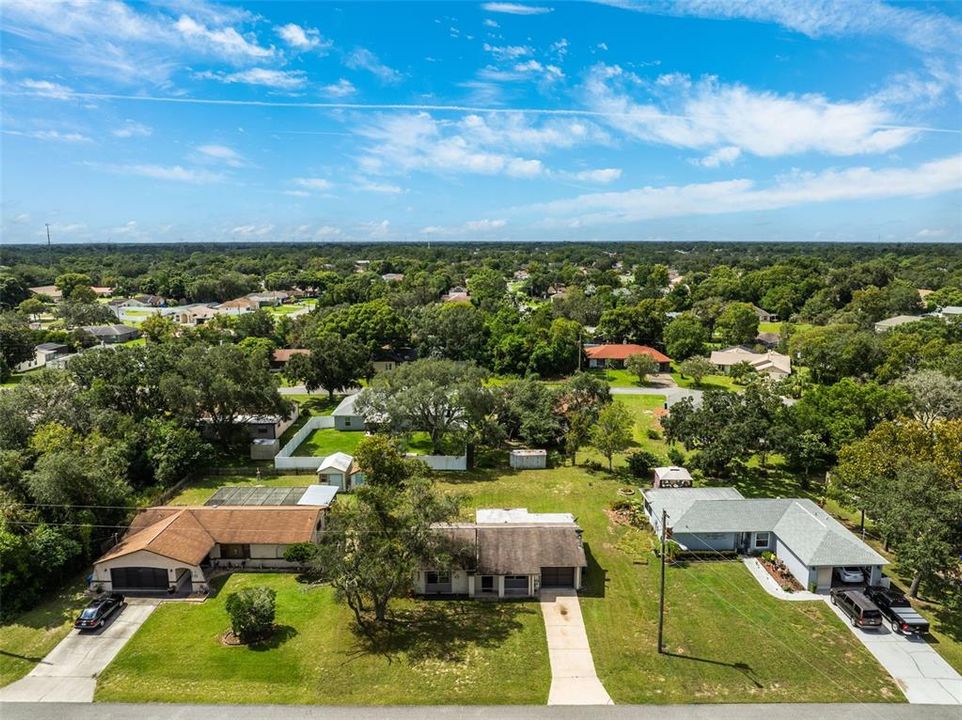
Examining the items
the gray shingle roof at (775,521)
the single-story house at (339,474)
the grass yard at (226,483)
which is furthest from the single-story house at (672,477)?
the grass yard at (226,483)

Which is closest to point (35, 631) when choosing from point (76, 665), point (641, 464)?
point (76, 665)

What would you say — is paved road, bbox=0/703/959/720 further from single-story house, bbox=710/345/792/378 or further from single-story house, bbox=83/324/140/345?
single-story house, bbox=83/324/140/345

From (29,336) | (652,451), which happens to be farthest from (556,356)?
(29,336)

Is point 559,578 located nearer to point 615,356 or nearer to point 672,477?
point 672,477

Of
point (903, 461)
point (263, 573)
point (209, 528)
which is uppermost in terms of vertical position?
point (903, 461)

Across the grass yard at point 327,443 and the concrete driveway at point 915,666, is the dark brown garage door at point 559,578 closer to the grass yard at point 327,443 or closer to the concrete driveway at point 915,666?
the concrete driveway at point 915,666

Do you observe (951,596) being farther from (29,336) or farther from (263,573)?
(29,336)

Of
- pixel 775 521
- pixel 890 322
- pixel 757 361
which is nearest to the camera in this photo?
pixel 775 521
